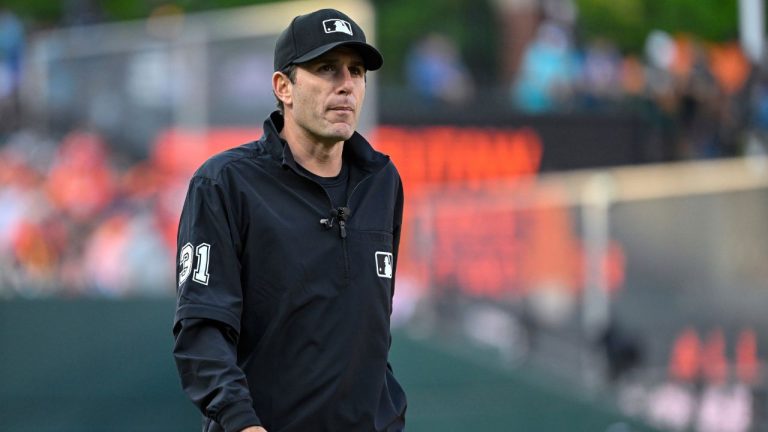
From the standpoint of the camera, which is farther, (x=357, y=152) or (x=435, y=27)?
(x=435, y=27)

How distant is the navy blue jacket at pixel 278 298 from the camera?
12.0ft

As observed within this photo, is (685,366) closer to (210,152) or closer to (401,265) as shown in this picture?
(401,265)

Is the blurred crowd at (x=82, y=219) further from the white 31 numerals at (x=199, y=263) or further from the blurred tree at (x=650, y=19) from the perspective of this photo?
the blurred tree at (x=650, y=19)

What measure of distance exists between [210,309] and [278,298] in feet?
0.66

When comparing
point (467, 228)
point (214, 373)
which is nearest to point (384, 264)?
point (214, 373)

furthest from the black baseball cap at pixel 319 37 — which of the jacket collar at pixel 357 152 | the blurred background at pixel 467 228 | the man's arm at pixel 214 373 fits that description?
the blurred background at pixel 467 228

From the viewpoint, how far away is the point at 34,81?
1280 centimetres

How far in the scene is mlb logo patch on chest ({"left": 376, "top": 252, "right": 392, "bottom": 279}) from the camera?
3.92 m

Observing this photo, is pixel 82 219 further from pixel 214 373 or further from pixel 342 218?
pixel 214 373

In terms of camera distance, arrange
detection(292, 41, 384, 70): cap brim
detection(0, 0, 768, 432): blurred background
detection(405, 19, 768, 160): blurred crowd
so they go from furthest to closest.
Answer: detection(405, 19, 768, 160): blurred crowd < detection(0, 0, 768, 432): blurred background < detection(292, 41, 384, 70): cap brim

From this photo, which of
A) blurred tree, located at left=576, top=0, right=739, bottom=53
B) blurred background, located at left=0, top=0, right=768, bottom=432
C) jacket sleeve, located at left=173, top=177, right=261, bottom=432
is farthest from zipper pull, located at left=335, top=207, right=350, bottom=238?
blurred tree, located at left=576, top=0, right=739, bottom=53

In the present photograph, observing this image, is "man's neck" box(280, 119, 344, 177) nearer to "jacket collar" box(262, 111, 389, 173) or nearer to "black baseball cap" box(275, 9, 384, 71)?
"jacket collar" box(262, 111, 389, 173)

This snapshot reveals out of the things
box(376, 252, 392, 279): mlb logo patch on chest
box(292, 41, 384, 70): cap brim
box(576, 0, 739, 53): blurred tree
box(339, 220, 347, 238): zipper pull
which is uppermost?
box(576, 0, 739, 53): blurred tree

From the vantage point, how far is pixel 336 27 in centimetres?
383
